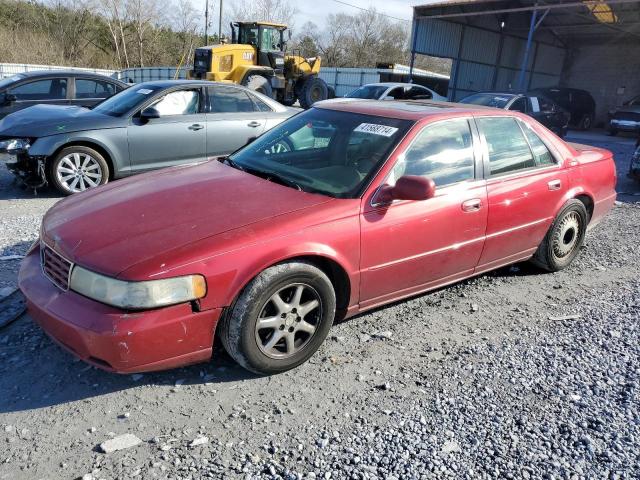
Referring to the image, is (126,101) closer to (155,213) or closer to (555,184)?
(155,213)

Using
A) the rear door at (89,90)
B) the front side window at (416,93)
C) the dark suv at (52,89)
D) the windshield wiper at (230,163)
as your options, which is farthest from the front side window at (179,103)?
the front side window at (416,93)

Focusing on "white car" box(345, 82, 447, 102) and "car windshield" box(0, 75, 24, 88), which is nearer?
"car windshield" box(0, 75, 24, 88)

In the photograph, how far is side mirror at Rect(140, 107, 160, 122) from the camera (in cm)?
646

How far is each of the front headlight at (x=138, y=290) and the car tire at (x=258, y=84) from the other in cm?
1429

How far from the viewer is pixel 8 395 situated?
262 centimetres

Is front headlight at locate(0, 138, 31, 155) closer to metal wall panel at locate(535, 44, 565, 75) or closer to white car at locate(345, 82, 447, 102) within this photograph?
white car at locate(345, 82, 447, 102)

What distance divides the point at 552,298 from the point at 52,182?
579 centimetres

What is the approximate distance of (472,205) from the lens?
3.61 m

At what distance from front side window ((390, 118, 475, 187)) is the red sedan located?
Answer: 0.01 m

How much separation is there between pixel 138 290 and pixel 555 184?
138 inches

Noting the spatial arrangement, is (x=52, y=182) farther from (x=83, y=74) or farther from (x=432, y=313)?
(x=432, y=313)

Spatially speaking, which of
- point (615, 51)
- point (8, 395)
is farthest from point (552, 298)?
point (615, 51)

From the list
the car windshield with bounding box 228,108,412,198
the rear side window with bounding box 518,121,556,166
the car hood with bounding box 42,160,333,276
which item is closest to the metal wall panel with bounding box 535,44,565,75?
the rear side window with bounding box 518,121,556,166

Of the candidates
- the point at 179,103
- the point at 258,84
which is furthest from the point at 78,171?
the point at 258,84
